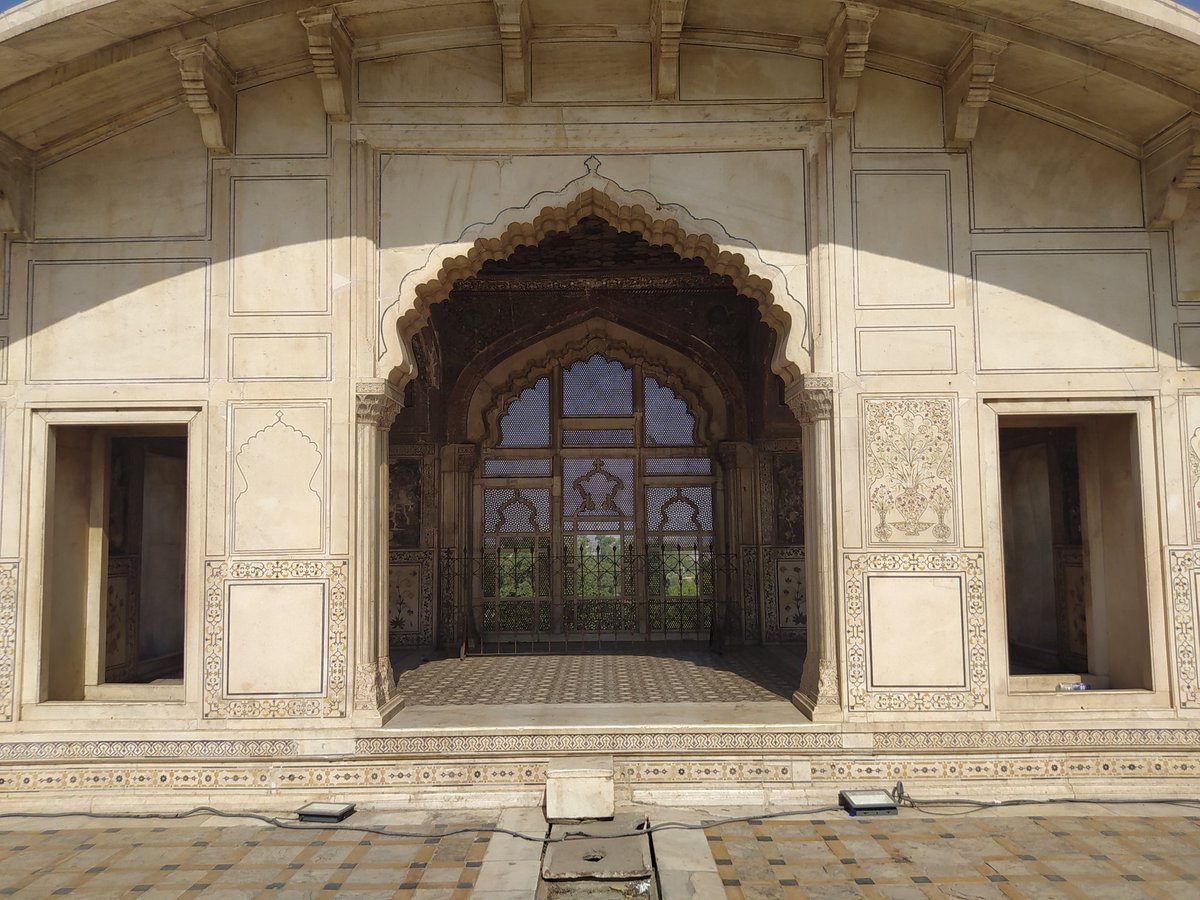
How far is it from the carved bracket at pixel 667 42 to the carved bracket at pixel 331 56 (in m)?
1.88

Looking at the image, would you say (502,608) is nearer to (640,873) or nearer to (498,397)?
(498,397)

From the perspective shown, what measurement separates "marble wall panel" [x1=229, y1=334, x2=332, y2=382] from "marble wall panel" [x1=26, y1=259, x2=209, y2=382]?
200mm

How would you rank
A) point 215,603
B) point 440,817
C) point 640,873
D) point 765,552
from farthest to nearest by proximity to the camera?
point 765,552 < point 215,603 < point 440,817 < point 640,873

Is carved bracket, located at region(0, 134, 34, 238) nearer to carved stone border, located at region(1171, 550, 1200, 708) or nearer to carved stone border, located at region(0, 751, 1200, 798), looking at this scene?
carved stone border, located at region(0, 751, 1200, 798)

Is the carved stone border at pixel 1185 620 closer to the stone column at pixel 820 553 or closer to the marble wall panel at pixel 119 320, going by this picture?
the stone column at pixel 820 553

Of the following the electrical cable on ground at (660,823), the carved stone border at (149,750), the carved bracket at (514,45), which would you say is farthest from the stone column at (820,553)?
the carved stone border at (149,750)

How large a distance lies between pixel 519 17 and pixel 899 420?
10.8 ft

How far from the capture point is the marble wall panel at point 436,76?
226 inches

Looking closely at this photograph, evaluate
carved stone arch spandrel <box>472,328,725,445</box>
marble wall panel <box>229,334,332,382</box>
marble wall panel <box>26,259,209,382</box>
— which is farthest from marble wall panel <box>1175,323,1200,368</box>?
marble wall panel <box>26,259,209,382</box>

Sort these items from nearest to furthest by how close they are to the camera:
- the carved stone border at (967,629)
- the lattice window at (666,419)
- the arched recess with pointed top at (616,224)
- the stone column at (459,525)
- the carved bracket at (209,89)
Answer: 1. the carved bracket at (209,89)
2. the carved stone border at (967,629)
3. the arched recess with pointed top at (616,224)
4. the stone column at (459,525)
5. the lattice window at (666,419)

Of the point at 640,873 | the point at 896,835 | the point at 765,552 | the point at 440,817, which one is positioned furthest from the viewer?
the point at 765,552

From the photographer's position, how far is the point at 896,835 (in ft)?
15.2

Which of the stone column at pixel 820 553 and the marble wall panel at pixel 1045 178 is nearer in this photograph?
the stone column at pixel 820 553

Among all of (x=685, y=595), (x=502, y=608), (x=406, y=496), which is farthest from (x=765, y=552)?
(x=406, y=496)
